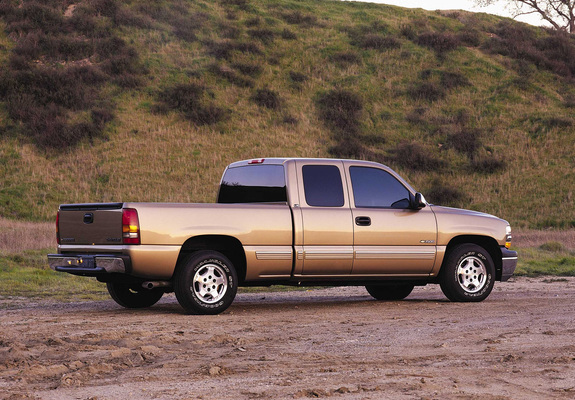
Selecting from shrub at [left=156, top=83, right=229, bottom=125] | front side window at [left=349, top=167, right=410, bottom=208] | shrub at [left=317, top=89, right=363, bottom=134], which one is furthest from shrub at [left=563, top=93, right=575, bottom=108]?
front side window at [left=349, top=167, right=410, bottom=208]

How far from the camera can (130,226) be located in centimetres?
920

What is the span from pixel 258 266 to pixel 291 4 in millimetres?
47004

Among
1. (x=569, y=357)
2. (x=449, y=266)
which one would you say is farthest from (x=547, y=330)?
(x=449, y=266)

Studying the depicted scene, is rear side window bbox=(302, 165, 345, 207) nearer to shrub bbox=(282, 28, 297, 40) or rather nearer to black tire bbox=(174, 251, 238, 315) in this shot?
black tire bbox=(174, 251, 238, 315)

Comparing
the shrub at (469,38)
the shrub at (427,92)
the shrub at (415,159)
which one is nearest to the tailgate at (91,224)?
the shrub at (415,159)

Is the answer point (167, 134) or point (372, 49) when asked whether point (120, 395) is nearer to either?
point (167, 134)

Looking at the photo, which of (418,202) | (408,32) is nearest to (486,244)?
(418,202)

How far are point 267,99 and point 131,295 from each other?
31267mm

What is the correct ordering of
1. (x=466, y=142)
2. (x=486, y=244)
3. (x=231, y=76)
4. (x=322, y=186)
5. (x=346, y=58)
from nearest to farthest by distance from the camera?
(x=322, y=186) < (x=486, y=244) < (x=466, y=142) < (x=231, y=76) < (x=346, y=58)

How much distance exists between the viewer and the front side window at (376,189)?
35.3 feet

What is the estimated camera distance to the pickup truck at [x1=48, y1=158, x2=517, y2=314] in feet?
31.0

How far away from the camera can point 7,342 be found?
24.8 feet

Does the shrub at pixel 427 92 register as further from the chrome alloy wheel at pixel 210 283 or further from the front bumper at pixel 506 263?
the chrome alloy wheel at pixel 210 283

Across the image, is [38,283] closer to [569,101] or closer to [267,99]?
[267,99]
